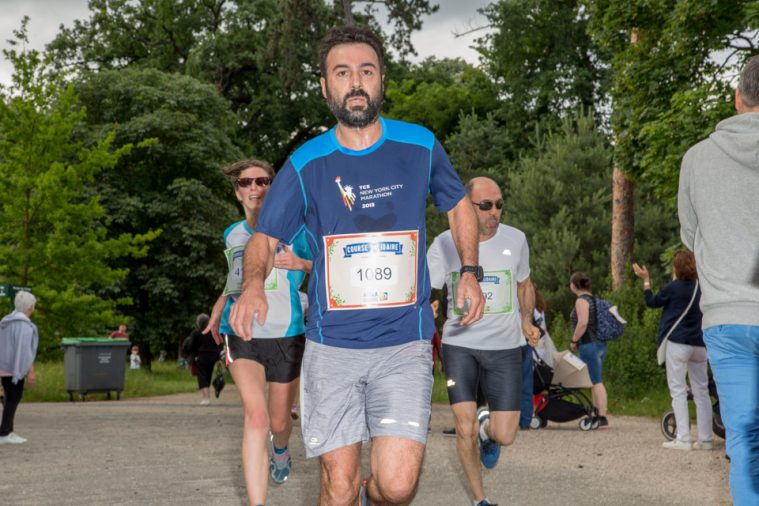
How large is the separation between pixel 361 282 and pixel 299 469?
5837mm

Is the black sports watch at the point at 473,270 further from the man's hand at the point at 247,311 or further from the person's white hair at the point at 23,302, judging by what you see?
the person's white hair at the point at 23,302

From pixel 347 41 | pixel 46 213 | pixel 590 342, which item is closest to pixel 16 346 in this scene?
pixel 590 342

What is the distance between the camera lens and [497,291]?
26.2ft

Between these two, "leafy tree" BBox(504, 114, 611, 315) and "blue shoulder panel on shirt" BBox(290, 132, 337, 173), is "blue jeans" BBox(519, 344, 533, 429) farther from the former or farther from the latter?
"leafy tree" BBox(504, 114, 611, 315)

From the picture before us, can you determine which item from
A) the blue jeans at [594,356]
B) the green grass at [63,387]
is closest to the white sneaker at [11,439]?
the blue jeans at [594,356]

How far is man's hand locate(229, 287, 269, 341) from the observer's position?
14.5 ft

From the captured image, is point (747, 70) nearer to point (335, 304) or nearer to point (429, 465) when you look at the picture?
point (335, 304)

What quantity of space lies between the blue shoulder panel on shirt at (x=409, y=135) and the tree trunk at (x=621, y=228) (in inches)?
951

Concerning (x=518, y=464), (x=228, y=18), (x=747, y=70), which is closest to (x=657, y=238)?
(x=228, y=18)

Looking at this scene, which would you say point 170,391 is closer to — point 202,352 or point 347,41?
point 202,352

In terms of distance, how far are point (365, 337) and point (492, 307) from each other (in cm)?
325

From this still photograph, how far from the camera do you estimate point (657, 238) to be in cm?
3528

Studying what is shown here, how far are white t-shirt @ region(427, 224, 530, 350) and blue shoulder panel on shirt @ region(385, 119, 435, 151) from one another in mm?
2864

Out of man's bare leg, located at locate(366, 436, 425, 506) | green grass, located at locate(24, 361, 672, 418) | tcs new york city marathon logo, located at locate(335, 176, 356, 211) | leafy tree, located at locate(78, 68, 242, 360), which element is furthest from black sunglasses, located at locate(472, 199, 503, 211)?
leafy tree, located at locate(78, 68, 242, 360)
